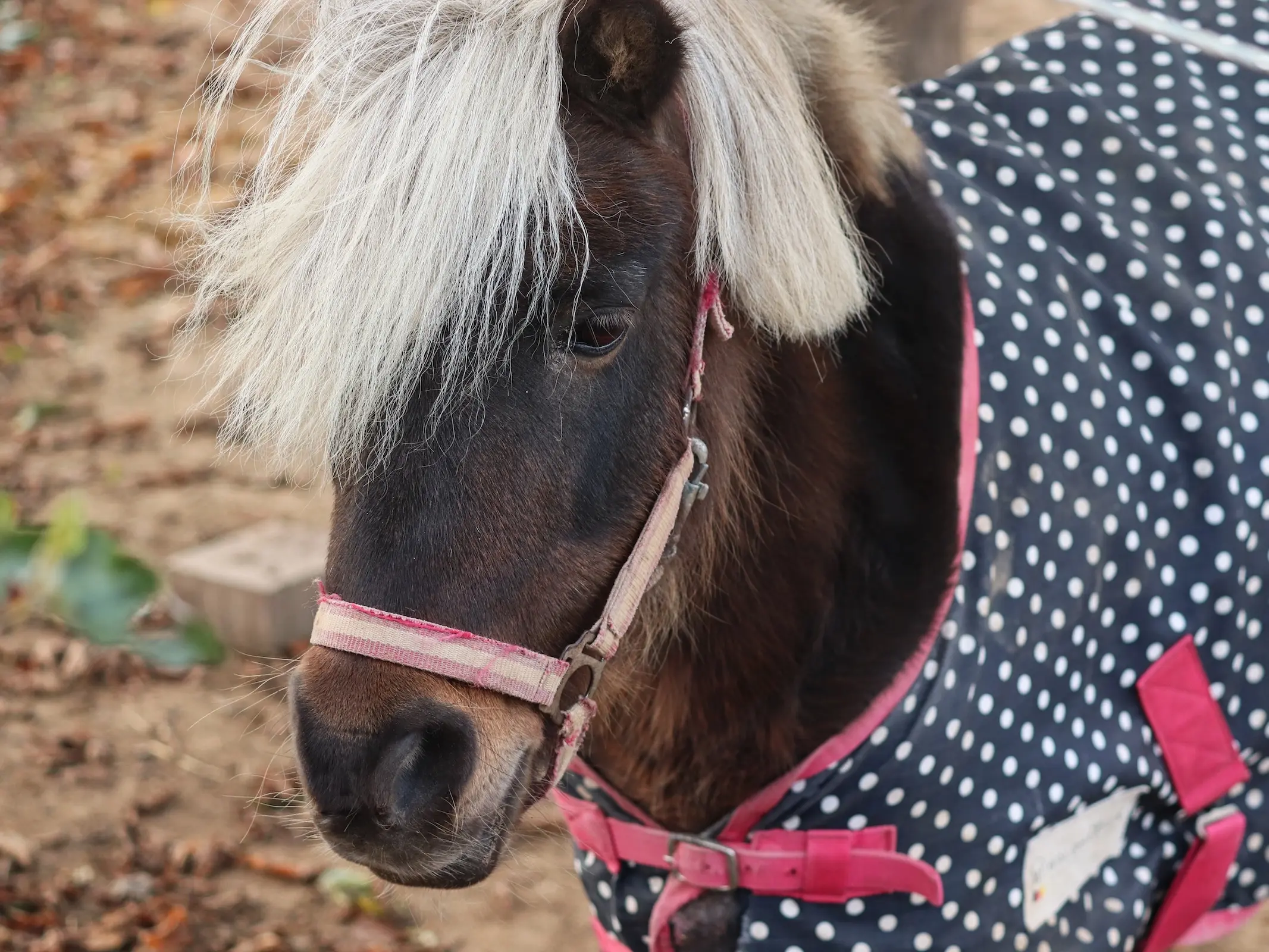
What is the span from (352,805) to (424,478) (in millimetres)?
361

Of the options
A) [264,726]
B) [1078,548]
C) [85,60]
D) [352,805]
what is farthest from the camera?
[85,60]

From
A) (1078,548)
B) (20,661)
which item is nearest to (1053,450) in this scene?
(1078,548)

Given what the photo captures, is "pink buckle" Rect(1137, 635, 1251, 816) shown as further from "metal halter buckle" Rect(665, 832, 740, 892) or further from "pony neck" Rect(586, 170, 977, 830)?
"metal halter buckle" Rect(665, 832, 740, 892)

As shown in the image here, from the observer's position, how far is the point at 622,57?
146 cm

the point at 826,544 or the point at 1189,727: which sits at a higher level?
the point at 826,544

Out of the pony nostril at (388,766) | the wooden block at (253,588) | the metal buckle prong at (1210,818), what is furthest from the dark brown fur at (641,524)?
the wooden block at (253,588)

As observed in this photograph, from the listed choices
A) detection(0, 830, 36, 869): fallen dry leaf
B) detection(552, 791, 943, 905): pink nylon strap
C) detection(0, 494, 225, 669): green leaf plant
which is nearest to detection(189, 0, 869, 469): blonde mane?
detection(552, 791, 943, 905): pink nylon strap

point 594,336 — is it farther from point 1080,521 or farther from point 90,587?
point 90,587

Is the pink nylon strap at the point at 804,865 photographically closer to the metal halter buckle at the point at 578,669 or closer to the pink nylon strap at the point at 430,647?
the metal halter buckle at the point at 578,669

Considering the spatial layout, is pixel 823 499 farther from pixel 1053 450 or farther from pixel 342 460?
pixel 342 460

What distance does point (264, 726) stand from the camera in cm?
336

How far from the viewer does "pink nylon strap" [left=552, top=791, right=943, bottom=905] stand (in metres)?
1.74

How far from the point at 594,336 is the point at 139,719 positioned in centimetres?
243

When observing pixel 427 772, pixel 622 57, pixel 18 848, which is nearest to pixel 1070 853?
pixel 427 772
